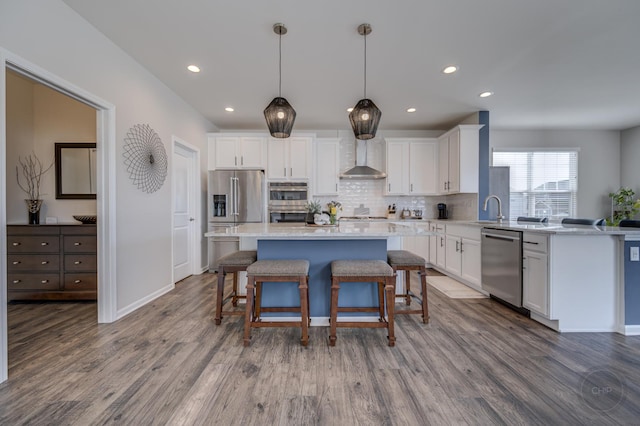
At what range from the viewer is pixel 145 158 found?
3.01 metres

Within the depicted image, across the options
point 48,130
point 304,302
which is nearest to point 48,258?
point 48,130

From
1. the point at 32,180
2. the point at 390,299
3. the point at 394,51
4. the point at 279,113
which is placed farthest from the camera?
the point at 32,180

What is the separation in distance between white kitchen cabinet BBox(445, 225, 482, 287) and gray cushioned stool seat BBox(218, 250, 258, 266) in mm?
2878

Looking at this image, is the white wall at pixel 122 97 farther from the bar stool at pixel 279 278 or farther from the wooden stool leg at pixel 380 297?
the wooden stool leg at pixel 380 297

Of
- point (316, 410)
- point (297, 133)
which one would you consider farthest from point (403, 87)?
point (316, 410)

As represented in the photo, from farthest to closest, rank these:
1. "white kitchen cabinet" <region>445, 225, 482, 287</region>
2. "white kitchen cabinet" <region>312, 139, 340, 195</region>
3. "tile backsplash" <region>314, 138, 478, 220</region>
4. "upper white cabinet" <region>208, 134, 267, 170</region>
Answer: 1. "tile backsplash" <region>314, 138, 478, 220</region>
2. "white kitchen cabinet" <region>312, 139, 340, 195</region>
3. "upper white cabinet" <region>208, 134, 267, 170</region>
4. "white kitchen cabinet" <region>445, 225, 482, 287</region>

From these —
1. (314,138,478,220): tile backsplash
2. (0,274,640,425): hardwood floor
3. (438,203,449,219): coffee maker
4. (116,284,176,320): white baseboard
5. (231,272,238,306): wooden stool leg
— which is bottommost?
(0,274,640,425): hardwood floor

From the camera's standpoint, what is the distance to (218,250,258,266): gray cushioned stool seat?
2.39m

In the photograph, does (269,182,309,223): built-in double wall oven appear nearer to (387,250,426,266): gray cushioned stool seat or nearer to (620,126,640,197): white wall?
(387,250,426,266): gray cushioned stool seat

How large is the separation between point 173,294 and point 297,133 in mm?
3244

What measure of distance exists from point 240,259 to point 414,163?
12.7 feet

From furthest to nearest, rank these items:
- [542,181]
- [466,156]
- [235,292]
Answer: [542,181], [466,156], [235,292]

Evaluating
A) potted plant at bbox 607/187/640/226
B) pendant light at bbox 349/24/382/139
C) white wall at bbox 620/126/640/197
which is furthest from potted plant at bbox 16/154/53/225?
white wall at bbox 620/126/640/197

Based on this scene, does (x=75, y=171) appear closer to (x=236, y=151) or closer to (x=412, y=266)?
(x=236, y=151)
